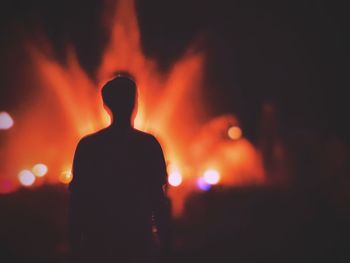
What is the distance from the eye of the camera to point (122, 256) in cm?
236

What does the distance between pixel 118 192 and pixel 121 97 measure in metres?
0.56

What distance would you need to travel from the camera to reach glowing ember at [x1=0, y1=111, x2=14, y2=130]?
22531 millimetres

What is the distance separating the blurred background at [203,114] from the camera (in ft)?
33.2

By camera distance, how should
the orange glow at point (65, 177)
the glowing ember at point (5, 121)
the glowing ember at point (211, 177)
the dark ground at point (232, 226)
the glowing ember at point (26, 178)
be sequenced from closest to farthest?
1. the dark ground at point (232, 226)
2. the orange glow at point (65, 177)
3. the glowing ember at point (211, 177)
4. the glowing ember at point (26, 178)
5. the glowing ember at point (5, 121)

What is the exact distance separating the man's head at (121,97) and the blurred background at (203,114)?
19.9 feet

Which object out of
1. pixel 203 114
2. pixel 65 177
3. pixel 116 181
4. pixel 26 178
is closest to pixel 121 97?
pixel 116 181

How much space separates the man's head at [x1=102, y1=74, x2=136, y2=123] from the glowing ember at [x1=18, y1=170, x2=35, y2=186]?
13.8 m

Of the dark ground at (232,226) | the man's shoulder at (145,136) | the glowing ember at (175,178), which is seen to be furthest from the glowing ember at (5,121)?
the man's shoulder at (145,136)

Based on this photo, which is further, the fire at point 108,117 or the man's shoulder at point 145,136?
the fire at point 108,117

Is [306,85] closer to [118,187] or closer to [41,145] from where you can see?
[41,145]

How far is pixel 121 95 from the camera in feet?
8.11

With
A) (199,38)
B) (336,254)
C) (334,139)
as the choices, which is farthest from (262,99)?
(336,254)

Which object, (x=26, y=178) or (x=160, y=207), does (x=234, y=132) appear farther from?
(x=160, y=207)

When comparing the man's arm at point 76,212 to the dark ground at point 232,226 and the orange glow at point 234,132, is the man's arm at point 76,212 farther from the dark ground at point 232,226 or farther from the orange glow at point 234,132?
the orange glow at point 234,132
